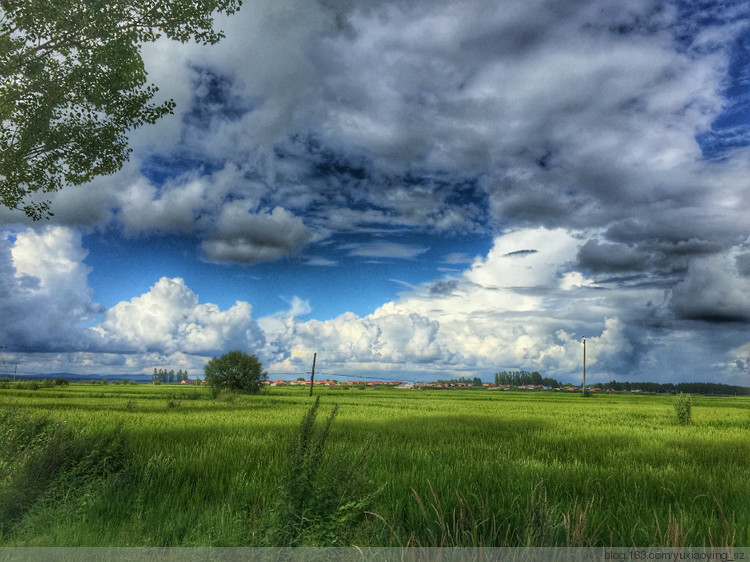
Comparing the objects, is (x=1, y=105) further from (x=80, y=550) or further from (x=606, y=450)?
(x=606, y=450)

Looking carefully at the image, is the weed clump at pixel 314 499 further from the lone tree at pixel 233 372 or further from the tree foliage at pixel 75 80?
the lone tree at pixel 233 372

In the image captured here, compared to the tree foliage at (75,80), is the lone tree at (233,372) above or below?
below

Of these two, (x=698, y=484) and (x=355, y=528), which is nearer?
(x=355, y=528)

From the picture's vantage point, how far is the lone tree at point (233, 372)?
47.0m

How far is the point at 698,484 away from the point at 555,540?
5363mm

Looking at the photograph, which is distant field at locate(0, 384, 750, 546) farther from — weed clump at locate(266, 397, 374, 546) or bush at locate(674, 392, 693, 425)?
bush at locate(674, 392, 693, 425)

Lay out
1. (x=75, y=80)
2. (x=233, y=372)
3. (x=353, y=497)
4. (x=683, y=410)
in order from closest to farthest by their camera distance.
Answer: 1. (x=353, y=497)
2. (x=75, y=80)
3. (x=683, y=410)
4. (x=233, y=372)

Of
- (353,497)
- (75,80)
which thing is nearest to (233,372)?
(75,80)

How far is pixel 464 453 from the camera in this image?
8.82 metres

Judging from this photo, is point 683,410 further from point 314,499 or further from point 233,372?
point 233,372

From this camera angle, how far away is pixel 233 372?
155 ft

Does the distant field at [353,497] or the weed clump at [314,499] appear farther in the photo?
the distant field at [353,497]

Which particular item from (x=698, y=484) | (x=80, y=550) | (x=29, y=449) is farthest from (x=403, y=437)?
(x=80, y=550)

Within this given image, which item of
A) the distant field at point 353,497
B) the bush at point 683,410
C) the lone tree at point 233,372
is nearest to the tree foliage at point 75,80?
the distant field at point 353,497
